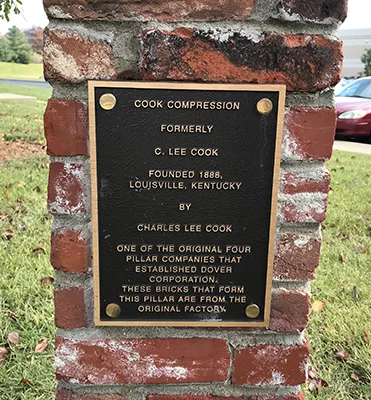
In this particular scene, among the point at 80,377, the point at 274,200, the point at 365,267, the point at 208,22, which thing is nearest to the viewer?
the point at 208,22

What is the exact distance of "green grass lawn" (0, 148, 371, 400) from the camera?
6.13ft

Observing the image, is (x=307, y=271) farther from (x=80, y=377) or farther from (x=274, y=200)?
(x=80, y=377)

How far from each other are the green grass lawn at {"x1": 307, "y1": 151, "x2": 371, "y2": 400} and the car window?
5.92m

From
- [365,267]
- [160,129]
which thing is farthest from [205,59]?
[365,267]

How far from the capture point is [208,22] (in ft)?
4.14

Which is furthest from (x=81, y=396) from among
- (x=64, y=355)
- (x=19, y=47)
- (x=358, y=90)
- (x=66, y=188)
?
(x=19, y=47)

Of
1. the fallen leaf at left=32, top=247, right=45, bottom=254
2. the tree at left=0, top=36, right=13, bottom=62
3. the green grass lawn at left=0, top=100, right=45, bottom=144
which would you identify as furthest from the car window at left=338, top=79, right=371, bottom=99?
the tree at left=0, top=36, right=13, bottom=62

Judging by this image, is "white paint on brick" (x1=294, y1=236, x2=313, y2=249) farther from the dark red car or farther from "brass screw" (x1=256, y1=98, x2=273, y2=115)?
the dark red car

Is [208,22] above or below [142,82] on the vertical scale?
above

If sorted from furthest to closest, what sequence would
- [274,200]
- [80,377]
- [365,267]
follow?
[365,267], [80,377], [274,200]

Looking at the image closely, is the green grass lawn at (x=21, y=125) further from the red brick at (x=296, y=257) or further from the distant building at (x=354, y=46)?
the distant building at (x=354, y=46)

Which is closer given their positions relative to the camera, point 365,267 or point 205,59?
point 205,59

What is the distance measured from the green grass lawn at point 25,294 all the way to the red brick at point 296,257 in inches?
42.3

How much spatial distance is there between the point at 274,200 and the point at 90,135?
579 mm
